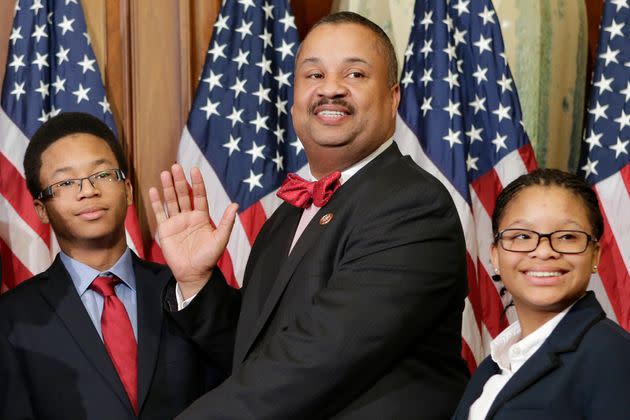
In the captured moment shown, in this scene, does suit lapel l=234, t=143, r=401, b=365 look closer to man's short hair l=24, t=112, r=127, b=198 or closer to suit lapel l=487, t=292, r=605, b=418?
suit lapel l=487, t=292, r=605, b=418

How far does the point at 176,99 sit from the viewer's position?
147 inches

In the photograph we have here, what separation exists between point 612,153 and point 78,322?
2.08 m

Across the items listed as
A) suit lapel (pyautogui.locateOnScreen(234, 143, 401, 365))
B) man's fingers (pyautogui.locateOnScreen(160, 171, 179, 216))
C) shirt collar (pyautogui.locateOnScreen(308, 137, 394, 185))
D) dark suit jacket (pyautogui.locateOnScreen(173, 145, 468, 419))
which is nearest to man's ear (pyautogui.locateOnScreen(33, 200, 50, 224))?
man's fingers (pyautogui.locateOnScreen(160, 171, 179, 216))

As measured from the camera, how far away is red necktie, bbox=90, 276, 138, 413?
2445mm

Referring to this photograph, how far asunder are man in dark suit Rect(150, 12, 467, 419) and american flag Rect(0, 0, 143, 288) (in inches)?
44.2

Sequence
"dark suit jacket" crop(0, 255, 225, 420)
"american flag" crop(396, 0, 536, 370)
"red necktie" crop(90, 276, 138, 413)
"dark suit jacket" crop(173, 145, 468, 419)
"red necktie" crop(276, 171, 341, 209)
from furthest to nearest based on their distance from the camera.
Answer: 1. "american flag" crop(396, 0, 536, 370)
2. "red necktie" crop(90, 276, 138, 413)
3. "dark suit jacket" crop(0, 255, 225, 420)
4. "red necktie" crop(276, 171, 341, 209)
5. "dark suit jacket" crop(173, 145, 468, 419)

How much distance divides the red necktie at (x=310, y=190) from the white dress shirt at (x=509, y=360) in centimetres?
54

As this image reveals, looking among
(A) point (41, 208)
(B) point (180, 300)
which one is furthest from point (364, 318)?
(A) point (41, 208)

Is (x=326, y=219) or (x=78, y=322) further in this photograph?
(x=78, y=322)

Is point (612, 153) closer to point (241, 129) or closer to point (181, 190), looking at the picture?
point (241, 129)

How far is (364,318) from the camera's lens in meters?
1.95

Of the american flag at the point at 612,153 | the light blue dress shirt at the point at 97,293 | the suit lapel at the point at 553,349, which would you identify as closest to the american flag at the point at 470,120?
the american flag at the point at 612,153

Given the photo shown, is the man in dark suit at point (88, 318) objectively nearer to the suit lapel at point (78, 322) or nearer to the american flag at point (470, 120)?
the suit lapel at point (78, 322)

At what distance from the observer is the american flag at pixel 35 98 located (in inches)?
135
